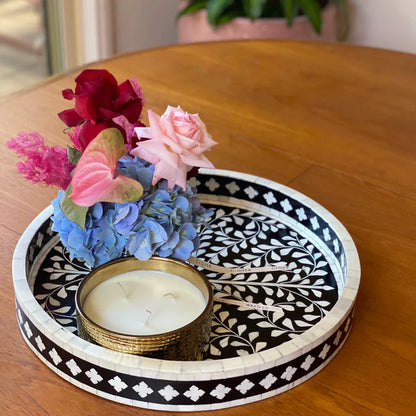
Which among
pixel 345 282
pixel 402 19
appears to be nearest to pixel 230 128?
pixel 345 282

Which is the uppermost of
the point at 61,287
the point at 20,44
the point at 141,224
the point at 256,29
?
the point at 141,224

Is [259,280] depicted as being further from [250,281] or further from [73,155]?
[73,155]

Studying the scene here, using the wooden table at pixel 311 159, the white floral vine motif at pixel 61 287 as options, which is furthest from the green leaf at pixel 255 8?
the white floral vine motif at pixel 61 287

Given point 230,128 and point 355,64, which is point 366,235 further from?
point 355,64

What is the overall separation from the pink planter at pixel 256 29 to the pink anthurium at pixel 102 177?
1751mm

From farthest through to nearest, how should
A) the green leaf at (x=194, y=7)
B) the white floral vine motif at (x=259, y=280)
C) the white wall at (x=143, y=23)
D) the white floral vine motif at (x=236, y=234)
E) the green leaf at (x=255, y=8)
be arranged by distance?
the white wall at (x=143, y=23)
the green leaf at (x=194, y=7)
the green leaf at (x=255, y=8)
the white floral vine motif at (x=236, y=234)
the white floral vine motif at (x=259, y=280)

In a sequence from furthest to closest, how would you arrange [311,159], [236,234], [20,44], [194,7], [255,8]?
[20,44]
[194,7]
[255,8]
[311,159]
[236,234]

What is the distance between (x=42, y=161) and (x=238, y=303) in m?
Answer: 0.27

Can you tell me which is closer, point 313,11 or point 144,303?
point 144,303

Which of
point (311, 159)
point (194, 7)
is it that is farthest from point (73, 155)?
point (194, 7)

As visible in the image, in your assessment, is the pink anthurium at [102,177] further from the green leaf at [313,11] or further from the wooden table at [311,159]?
the green leaf at [313,11]

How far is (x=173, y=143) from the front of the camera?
675mm

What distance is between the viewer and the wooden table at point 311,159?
697 millimetres

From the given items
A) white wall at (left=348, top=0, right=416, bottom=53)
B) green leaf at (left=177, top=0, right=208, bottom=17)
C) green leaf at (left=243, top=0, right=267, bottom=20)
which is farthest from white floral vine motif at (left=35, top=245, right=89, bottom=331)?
white wall at (left=348, top=0, right=416, bottom=53)
